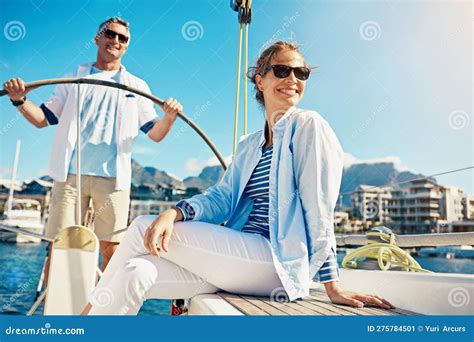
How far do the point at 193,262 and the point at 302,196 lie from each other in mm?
338

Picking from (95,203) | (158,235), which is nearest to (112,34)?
(95,203)

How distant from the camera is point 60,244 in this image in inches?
70.7

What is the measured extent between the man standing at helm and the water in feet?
17.7

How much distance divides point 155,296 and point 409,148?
177ft

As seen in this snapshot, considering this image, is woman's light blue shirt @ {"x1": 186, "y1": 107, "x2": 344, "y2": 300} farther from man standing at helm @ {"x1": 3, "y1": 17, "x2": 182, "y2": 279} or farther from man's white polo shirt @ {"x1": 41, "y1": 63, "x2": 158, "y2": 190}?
man's white polo shirt @ {"x1": 41, "y1": 63, "x2": 158, "y2": 190}

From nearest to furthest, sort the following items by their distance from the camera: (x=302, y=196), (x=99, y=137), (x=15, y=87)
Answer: (x=302, y=196)
(x=15, y=87)
(x=99, y=137)

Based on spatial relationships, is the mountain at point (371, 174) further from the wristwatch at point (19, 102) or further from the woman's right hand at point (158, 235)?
the woman's right hand at point (158, 235)

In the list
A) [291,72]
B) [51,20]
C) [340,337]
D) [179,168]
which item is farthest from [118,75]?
[179,168]

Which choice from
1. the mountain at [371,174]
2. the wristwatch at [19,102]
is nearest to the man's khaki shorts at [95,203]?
the wristwatch at [19,102]

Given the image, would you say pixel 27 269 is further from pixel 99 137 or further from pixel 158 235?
pixel 158 235

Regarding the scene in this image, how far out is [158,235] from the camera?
3.82ft

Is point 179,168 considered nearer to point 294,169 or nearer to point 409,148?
point 409,148

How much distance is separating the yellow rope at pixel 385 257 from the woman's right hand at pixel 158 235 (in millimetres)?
913

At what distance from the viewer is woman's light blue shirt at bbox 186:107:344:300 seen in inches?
48.2
